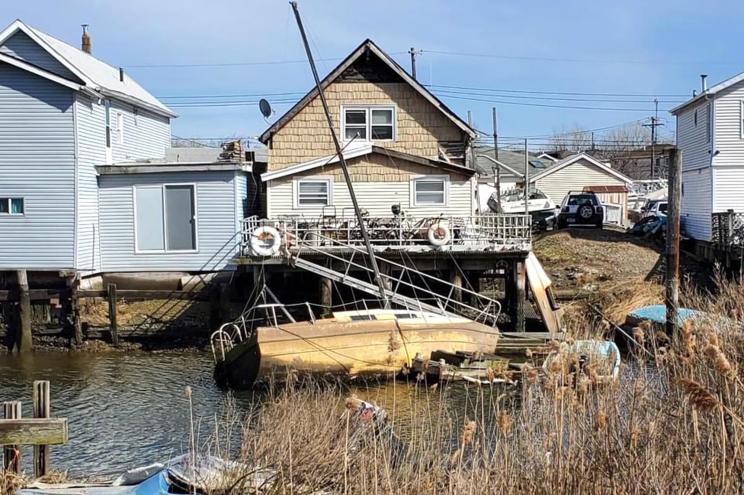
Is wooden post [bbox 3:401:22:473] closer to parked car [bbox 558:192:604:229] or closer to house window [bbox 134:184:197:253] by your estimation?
house window [bbox 134:184:197:253]

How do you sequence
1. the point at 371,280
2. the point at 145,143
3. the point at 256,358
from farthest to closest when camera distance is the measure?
the point at 145,143 < the point at 371,280 < the point at 256,358

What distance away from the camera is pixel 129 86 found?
1196 inches

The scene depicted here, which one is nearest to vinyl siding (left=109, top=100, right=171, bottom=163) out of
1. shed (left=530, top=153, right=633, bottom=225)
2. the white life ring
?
the white life ring

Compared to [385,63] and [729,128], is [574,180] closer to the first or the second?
[729,128]

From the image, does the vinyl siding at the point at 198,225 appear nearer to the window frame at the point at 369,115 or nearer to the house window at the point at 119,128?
the house window at the point at 119,128

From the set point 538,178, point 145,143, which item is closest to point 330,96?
point 145,143

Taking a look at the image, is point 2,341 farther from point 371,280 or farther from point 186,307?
point 371,280

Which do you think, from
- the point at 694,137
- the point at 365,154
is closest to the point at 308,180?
the point at 365,154

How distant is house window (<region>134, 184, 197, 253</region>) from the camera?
24.9m

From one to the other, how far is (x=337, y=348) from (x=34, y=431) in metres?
10.1

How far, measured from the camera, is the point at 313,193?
25953 millimetres

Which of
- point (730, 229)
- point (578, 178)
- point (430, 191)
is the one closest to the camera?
point (430, 191)

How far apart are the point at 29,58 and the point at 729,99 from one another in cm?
2394

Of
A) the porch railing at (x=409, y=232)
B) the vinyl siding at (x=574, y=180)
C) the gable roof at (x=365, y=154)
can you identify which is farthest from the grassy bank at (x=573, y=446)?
the vinyl siding at (x=574, y=180)
